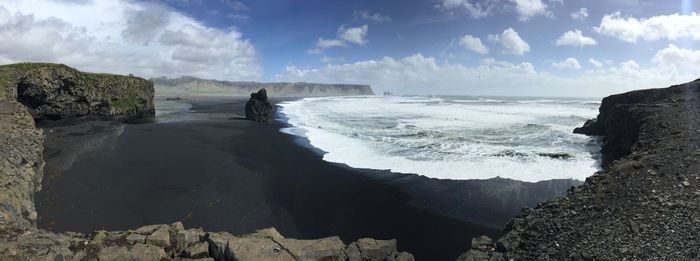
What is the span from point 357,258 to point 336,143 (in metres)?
19.1

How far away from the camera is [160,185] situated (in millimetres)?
17016

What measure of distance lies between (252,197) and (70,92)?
112 ft

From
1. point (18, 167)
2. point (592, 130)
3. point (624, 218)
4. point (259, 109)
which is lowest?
point (18, 167)

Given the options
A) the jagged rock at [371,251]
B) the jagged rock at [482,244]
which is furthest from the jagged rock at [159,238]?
the jagged rock at [482,244]

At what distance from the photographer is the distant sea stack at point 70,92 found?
112 ft

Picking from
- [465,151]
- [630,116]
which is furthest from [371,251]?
[630,116]

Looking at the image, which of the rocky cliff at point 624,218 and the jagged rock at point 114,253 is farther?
the rocky cliff at point 624,218

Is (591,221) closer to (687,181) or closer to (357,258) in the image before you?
(687,181)

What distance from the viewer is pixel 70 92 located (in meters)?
39.2

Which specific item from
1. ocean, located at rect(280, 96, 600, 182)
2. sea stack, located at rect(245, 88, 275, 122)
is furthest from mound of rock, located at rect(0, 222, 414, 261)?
sea stack, located at rect(245, 88, 275, 122)

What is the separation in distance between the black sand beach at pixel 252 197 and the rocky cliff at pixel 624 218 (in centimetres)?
220

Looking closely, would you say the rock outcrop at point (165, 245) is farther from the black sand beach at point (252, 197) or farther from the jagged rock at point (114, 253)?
the black sand beach at point (252, 197)

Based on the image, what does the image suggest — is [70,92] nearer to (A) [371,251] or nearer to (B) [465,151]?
(B) [465,151]

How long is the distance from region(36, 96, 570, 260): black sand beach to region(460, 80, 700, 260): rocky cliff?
86.6 inches
